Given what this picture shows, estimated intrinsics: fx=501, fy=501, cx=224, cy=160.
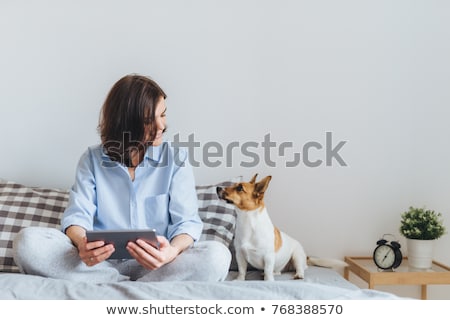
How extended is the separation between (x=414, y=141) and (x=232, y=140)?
728 mm

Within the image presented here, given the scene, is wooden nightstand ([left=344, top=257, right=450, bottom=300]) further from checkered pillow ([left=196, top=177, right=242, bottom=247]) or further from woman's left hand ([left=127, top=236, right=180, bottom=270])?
woman's left hand ([left=127, top=236, right=180, bottom=270])

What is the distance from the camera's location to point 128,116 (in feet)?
4.86

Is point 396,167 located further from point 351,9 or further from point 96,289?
point 96,289

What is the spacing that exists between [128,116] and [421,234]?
1.12 m

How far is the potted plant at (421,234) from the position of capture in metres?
1.80

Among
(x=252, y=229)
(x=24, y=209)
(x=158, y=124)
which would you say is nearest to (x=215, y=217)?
(x=252, y=229)

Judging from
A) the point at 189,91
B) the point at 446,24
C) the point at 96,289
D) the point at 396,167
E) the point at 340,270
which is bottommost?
the point at 340,270

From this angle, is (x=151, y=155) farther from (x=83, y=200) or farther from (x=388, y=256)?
(x=388, y=256)

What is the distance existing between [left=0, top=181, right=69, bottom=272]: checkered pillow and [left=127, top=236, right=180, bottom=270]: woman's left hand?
0.56 metres

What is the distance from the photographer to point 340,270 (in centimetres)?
200

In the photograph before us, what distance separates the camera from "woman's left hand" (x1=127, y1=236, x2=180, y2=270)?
4.03ft

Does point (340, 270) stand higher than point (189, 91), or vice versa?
point (189, 91)

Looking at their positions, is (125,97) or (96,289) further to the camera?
(125,97)

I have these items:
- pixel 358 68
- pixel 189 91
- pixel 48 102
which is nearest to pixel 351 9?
pixel 358 68
